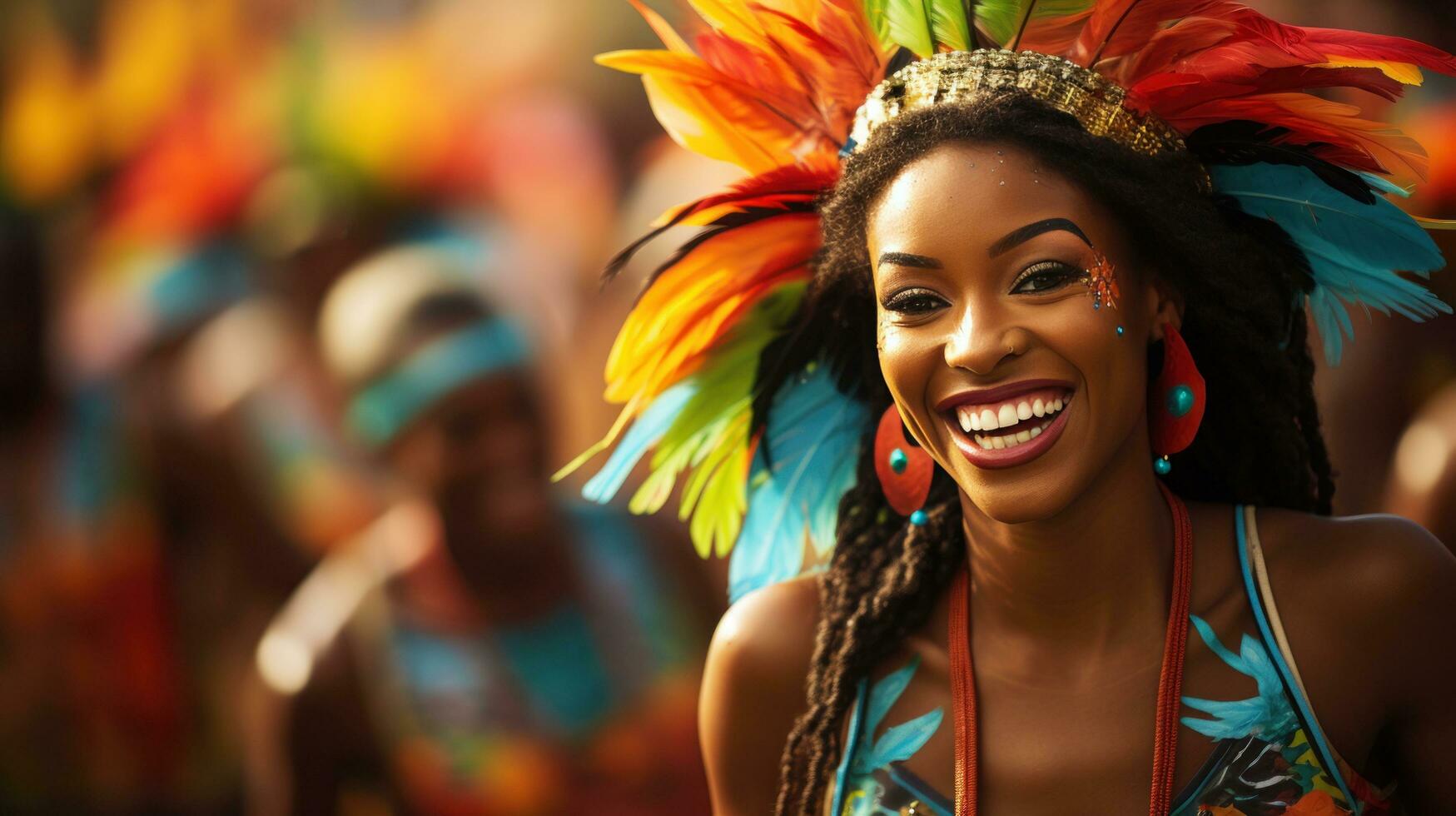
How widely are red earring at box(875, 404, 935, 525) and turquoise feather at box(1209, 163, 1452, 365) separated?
55cm

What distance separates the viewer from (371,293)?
4.29 metres

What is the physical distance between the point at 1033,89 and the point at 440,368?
2.31 metres

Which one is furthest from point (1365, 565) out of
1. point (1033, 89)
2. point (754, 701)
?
point (754, 701)

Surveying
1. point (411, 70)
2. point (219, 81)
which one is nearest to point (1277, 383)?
point (411, 70)

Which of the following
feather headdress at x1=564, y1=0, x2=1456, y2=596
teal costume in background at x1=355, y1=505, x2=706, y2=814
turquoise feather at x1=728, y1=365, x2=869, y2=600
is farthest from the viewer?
teal costume in background at x1=355, y1=505, x2=706, y2=814

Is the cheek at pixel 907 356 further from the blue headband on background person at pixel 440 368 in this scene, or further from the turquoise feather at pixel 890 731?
the blue headband on background person at pixel 440 368

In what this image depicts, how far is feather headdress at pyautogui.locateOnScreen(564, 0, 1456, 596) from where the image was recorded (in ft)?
6.34

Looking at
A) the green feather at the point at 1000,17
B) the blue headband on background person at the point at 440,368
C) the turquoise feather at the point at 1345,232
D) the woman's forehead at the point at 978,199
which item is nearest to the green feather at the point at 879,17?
the green feather at the point at 1000,17

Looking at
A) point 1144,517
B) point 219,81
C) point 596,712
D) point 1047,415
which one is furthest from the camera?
point 219,81

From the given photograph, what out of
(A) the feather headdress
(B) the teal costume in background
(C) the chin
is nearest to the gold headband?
(A) the feather headdress

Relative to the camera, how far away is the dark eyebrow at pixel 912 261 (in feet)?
6.09

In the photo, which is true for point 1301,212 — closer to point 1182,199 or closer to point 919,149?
point 1182,199

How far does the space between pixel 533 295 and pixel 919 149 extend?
257 centimetres

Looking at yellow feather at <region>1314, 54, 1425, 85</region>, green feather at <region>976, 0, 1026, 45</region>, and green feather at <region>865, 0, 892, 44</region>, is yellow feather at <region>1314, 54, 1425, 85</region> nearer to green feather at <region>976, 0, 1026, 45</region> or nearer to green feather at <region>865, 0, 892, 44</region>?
green feather at <region>976, 0, 1026, 45</region>
